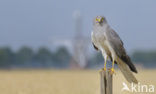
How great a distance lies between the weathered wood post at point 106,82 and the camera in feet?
18.5

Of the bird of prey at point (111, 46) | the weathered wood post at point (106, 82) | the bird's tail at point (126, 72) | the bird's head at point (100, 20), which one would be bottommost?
the weathered wood post at point (106, 82)

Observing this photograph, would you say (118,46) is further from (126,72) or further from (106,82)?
(106,82)

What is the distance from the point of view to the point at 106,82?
18.8ft

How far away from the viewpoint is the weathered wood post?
18.5 ft

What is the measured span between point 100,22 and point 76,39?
222 ft

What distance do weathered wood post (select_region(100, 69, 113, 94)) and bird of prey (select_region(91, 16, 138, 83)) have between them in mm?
75

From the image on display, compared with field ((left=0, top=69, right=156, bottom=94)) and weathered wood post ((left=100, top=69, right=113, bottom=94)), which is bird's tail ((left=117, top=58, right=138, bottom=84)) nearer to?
weathered wood post ((left=100, top=69, right=113, bottom=94))

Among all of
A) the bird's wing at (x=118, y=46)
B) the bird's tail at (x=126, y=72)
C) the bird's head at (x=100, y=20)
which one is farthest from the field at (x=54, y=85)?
the bird's head at (x=100, y=20)

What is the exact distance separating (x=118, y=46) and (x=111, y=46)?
0.10 m

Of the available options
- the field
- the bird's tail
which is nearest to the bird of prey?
the bird's tail

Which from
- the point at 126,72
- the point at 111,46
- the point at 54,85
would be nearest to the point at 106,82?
the point at 126,72

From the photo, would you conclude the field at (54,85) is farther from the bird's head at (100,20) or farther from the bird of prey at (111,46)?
the bird's head at (100,20)

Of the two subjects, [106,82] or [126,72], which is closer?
[106,82]

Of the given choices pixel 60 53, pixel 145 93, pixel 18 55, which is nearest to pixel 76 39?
pixel 60 53
